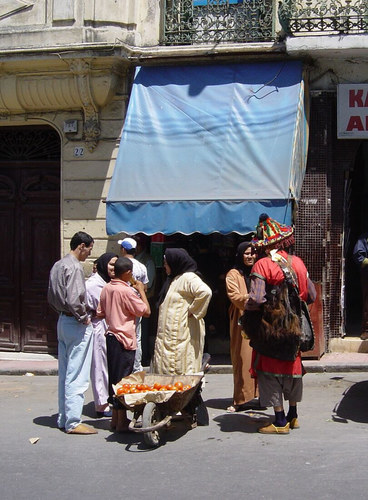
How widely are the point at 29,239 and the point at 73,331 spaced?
5226 millimetres

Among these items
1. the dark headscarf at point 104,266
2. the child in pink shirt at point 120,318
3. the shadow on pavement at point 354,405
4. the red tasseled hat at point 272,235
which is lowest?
the shadow on pavement at point 354,405

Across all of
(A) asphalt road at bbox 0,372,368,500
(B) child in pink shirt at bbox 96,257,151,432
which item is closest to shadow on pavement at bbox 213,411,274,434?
(A) asphalt road at bbox 0,372,368,500

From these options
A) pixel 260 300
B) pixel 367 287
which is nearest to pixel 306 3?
pixel 367 287

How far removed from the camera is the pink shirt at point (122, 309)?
7.41m

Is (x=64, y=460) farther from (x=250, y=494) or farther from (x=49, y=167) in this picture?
(x=49, y=167)

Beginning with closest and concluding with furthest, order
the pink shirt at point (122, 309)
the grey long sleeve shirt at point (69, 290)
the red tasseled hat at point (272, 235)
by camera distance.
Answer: the red tasseled hat at point (272, 235) → the grey long sleeve shirt at point (69, 290) → the pink shirt at point (122, 309)

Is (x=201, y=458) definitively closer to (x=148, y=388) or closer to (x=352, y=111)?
(x=148, y=388)

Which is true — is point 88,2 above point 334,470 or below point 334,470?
above

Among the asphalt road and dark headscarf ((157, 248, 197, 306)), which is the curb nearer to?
the asphalt road

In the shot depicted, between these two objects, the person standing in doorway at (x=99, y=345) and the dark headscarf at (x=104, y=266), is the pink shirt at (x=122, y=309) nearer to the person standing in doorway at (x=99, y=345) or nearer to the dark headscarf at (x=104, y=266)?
the person standing in doorway at (x=99, y=345)

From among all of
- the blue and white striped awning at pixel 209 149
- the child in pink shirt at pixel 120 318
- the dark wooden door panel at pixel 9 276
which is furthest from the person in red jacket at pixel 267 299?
the dark wooden door panel at pixel 9 276

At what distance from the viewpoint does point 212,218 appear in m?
10.1

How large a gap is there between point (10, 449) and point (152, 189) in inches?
180

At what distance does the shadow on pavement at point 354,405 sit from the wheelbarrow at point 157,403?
146 centimetres
